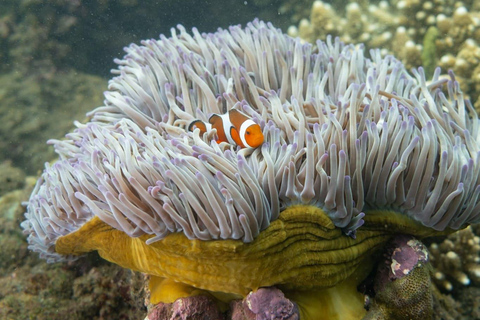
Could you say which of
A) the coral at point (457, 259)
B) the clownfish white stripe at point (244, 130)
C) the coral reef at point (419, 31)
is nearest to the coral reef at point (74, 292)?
the clownfish white stripe at point (244, 130)

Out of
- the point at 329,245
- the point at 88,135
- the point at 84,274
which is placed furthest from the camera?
the point at 84,274

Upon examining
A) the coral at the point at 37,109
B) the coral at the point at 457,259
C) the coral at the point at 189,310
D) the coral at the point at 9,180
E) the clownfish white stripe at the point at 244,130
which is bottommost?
the coral at the point at 457,259

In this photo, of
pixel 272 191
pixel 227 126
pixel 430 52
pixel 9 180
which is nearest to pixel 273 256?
pixel 272 191

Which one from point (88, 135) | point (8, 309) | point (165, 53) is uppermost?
point (165, 53)

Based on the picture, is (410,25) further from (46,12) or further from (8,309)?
(46,12)

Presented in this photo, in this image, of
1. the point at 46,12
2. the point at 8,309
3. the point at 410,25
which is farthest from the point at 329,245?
the point at 46,12

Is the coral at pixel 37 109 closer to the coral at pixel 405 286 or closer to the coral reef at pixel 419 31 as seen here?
the coral reef at pixel 419 31

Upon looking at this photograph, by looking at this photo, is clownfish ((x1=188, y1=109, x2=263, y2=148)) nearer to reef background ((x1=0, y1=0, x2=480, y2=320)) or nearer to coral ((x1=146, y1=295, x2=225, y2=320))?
coral ((x1=146, y1=295, x2=225, y2=320))
